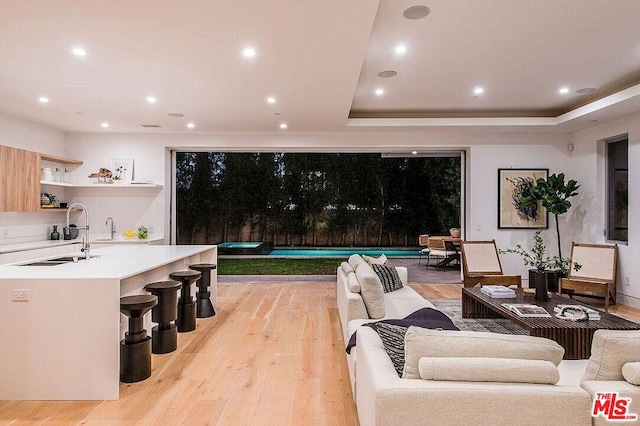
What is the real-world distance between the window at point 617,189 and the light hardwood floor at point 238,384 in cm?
476

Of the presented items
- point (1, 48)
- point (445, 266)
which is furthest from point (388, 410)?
point (445, 266)

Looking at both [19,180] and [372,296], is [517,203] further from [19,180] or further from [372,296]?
[19,180]

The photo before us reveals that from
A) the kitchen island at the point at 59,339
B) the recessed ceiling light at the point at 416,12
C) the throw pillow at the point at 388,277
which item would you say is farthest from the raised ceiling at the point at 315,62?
the throw pillow at the point at 388,277

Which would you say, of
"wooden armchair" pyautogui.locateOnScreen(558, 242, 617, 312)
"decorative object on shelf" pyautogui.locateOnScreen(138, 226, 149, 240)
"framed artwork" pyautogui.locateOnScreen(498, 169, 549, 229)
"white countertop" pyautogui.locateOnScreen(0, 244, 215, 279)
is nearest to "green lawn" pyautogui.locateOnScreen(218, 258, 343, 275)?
"decorative object on shelf" pyautogui.locateOnScreen(138, 226, 149, 240)

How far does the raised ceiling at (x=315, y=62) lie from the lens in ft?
9.84

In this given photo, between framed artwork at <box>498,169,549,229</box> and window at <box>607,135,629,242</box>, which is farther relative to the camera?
framed artwork at <box>498,169,549,229</box>

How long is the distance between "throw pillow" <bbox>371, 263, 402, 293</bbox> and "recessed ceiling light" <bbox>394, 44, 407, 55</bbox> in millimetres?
2383

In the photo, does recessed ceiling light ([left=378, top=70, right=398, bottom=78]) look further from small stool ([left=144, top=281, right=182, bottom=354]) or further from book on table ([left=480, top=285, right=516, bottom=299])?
small stool ([left=144, top=281, right=182, bottom=354])

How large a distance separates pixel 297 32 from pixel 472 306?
364 centimetres

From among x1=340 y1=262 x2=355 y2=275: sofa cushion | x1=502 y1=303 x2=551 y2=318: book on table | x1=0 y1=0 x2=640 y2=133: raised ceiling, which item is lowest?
x1=502 y1=303 x2=551 y2=318: book on table

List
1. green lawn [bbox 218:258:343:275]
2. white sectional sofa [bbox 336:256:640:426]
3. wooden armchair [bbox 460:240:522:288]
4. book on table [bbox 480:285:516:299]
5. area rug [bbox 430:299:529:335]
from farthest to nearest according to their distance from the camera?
green lawn [bbox 218:258:343:275], wooden armchair [bbox 460:240:522:288], area rug [bbox 430:299:529:335], book on table [bbox 480:285:516:299], white sectional sofa [bbox 336:256:640:426]

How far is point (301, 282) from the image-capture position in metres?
7.26

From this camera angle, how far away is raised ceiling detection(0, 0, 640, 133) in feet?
9.84

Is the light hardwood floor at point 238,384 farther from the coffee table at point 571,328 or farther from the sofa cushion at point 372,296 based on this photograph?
the coffee table at point 571,328
